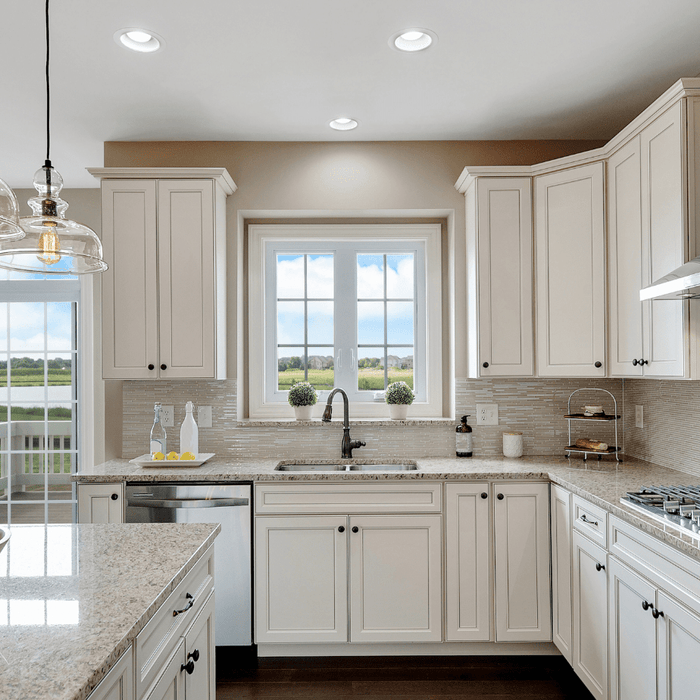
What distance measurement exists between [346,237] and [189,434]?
1498mm

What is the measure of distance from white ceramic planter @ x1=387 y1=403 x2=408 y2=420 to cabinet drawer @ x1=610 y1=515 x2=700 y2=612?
1.41 meters

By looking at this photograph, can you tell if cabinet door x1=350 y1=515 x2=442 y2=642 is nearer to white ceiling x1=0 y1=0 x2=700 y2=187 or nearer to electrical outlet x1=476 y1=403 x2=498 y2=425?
electrical outlet x1=476 y1=403 x2=498 y2=425

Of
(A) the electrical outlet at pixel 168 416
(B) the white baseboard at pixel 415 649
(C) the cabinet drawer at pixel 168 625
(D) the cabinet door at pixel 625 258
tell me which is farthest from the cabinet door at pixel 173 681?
(D) the cabinet door at pixel 625 258

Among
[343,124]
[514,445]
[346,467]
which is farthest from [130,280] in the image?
[514,445]

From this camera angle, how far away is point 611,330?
274 centimetres

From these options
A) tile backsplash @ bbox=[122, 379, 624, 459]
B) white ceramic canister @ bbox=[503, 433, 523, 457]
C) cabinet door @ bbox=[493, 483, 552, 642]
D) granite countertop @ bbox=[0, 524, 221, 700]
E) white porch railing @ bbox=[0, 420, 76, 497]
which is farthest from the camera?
white porch railing @ bbox=[0, 420, 76, 497]

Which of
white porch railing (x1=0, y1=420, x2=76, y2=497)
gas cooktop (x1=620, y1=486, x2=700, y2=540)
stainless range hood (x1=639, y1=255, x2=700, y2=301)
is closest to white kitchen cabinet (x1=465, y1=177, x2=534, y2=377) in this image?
stainless range hood (x1=639, y1=255, x2=700, y2=301)

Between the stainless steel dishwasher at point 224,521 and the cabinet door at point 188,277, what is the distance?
636mm

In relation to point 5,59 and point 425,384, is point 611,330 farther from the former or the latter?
point 5,59

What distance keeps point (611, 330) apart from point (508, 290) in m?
0.55

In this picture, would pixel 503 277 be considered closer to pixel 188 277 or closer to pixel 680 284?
pixel 680 284

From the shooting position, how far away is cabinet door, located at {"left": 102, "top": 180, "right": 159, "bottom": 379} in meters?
3.03

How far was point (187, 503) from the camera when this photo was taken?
2.71m

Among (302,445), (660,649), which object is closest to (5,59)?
(302,445)
